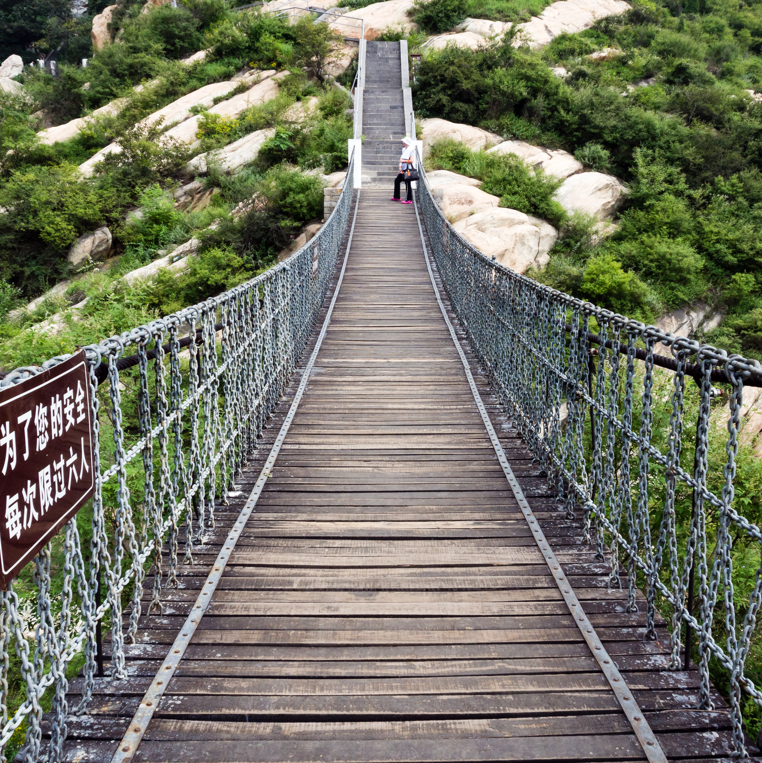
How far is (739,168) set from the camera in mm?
20156

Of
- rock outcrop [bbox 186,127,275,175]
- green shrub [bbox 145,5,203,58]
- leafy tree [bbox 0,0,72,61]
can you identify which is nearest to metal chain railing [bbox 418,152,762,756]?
rock outcrop [bbox 186,127,275,175]

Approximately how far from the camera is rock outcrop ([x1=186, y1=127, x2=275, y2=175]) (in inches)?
814

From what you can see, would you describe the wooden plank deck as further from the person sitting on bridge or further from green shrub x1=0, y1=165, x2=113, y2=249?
green shrub x1=0, y1=165, x2=113, y2=249

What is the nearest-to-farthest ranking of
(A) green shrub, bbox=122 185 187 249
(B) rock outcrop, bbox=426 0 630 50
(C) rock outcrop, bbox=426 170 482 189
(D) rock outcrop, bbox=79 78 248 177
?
(C) rock outcrop, bbox=426 170 482 189 < (A) green shrub, bbox=122 185 187 249 < (D) rock outcrop, bbox=79 78 248 177 < (B) rock outcrop, bbox=426 0 630 50

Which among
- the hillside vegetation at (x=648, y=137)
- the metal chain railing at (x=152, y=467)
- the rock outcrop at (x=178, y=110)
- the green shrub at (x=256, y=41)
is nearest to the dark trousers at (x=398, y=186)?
the hillside vegetation at (x=648, y=137)

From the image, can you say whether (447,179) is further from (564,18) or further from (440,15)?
(564,18)

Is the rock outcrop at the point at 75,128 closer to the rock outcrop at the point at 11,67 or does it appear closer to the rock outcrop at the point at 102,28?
the rock outcrop at the point at 102,28

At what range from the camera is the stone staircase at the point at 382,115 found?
66.7 ft

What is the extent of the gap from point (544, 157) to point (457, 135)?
326 centimetres

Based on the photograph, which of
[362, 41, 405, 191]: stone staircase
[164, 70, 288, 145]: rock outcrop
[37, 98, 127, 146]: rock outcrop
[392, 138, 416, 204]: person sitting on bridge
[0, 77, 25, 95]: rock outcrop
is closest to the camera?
[392, 138, 416, 204]: person sitting on bridge

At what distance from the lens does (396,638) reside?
311 cm

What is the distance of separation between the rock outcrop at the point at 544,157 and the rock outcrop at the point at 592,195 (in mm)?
474

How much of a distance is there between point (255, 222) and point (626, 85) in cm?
1595

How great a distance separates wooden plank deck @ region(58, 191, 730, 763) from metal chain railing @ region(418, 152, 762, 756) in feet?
0.82
